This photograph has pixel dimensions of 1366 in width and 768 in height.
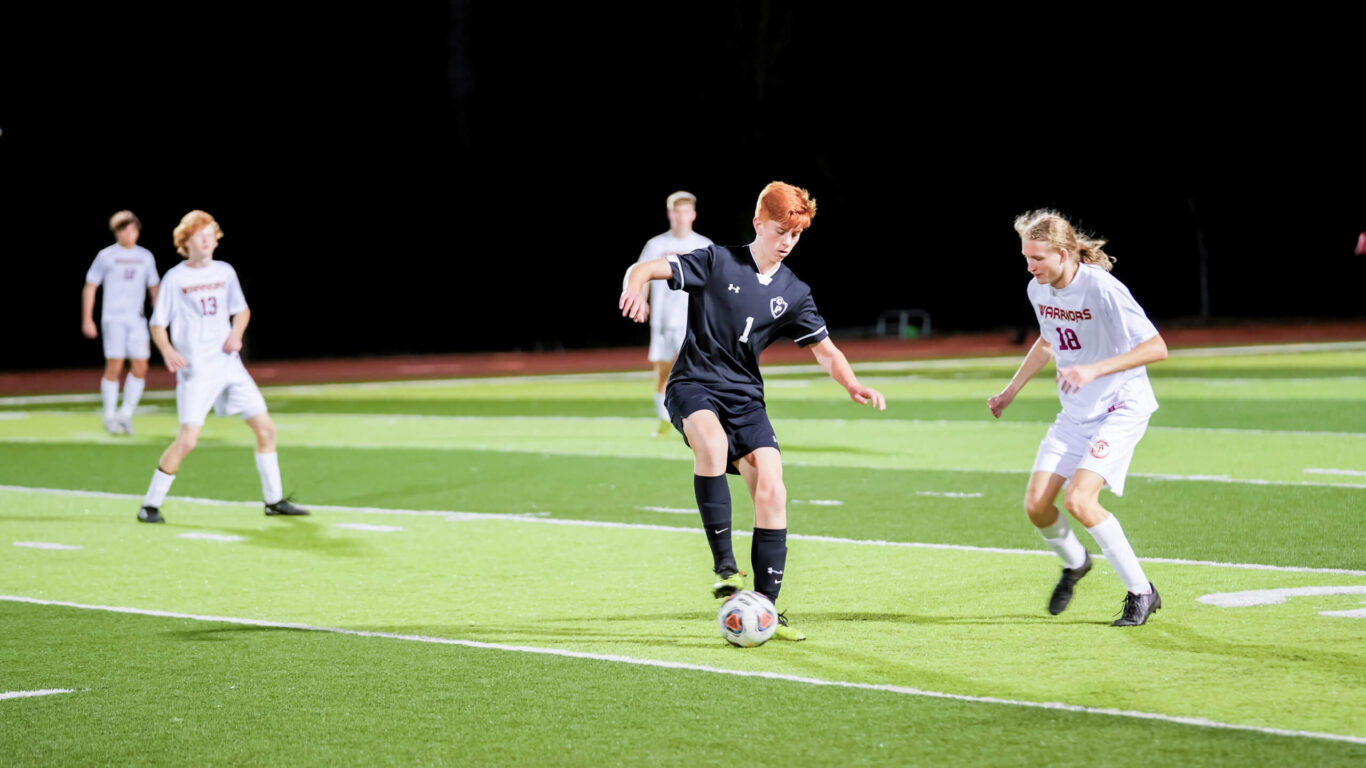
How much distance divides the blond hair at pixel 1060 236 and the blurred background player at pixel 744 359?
3.03ft

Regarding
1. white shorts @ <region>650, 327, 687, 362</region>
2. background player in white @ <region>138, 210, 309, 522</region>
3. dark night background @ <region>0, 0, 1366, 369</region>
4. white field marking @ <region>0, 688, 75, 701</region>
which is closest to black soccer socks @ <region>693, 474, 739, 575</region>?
white field marking @ <region>0, 688, 75, 701</region>

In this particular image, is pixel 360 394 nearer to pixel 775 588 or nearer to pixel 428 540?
pixel 428 540

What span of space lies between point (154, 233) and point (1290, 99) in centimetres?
2775

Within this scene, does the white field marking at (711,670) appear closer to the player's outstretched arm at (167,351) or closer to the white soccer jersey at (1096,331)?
the white soccer jersey at (1096,331)

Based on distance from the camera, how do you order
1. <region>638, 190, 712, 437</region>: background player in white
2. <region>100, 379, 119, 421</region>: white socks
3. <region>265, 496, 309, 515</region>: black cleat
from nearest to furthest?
<region>265, 496, 309, 515</region>: black cleat → <region>638, 190, 712, 437</region>: background player in white → <region>100, 379, 119, 421</region>: white socks

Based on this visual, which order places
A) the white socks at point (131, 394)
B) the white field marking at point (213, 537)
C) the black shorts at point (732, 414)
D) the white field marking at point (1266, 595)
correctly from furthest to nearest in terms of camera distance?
1. the white socks at point (131, 394)
2. the white field marking at point (213, 537)
3. the white field marking at point (1266, 595)
4. the black shorts at point (732, 414)

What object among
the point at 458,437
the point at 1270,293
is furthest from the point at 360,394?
the point at 1270,293

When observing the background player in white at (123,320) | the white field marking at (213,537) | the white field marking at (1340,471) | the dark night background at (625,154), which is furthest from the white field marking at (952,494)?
the dark night background at (625,154)

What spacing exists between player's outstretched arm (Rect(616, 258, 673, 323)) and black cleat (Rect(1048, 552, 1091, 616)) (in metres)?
2.20

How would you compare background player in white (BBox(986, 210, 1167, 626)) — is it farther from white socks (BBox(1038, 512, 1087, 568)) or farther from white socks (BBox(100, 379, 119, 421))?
white socks (BBox(100, 379, 119, 421))

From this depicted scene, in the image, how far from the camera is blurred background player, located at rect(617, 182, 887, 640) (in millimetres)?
7312

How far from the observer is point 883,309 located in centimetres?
4303

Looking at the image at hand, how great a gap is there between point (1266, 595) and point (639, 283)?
3.29 m

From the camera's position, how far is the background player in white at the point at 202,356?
454 inches
